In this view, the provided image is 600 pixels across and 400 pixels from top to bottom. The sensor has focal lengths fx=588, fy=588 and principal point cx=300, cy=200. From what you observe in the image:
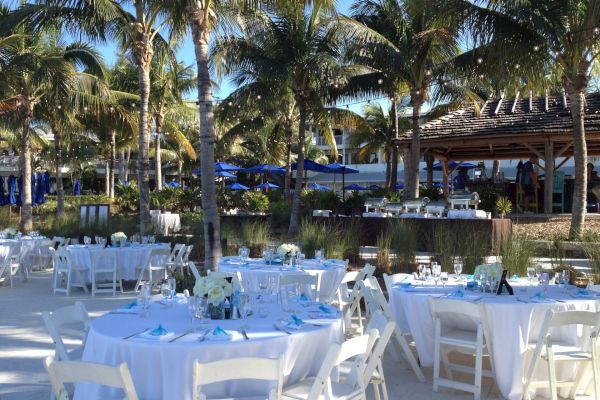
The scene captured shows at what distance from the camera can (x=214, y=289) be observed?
434 centimetres

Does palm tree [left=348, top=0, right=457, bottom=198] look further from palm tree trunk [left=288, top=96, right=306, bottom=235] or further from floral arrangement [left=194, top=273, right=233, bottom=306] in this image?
floral arrangement [left=194, top=273, right=233, bottom=306]

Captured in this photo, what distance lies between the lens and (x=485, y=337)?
5.02 m

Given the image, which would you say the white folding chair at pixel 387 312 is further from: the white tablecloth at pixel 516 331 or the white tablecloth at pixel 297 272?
the white tablecloth at pixel 297 272

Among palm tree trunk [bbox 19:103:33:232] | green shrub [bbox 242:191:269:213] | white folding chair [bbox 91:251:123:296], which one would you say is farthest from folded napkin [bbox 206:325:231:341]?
green shrub [bbox 242:191:269:213]

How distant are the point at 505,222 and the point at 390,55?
20.0 ft

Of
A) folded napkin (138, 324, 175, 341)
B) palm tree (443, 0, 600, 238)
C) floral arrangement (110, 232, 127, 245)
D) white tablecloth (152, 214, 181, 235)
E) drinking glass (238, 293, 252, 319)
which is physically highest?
palm tree (443, 0, 600, 238)

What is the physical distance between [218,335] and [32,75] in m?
16.6

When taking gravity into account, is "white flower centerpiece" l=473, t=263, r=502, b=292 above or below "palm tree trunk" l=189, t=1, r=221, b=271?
below

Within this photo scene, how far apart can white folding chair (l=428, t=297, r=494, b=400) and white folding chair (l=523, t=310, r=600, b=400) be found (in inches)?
16.1

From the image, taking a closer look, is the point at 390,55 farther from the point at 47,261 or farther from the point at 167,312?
the point at 167,312

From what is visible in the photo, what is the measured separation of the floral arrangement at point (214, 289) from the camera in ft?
14.3

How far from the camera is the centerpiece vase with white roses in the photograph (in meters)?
4.36

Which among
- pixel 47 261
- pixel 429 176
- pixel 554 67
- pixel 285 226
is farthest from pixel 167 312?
pixel 429 176

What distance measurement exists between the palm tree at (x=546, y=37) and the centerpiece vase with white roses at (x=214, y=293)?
33.9ft
